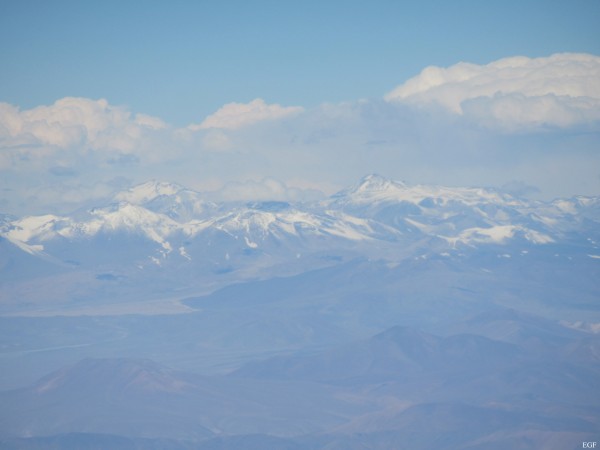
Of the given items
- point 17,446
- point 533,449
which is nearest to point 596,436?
point 533,449

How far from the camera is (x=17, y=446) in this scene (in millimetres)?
199625

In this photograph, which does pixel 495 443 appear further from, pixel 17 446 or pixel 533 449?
pixel 17 446

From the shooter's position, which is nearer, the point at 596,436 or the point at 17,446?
the point at 596,436

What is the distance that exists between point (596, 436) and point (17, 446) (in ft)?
359

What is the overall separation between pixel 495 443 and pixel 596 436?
2068 cm

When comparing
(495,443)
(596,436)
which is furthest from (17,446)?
(596,436)

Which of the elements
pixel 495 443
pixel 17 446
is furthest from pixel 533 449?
pixel 17 446

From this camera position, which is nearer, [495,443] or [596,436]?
[596,436]

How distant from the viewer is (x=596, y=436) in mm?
187125

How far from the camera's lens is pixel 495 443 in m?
200

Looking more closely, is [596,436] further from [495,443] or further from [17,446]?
[17,446]

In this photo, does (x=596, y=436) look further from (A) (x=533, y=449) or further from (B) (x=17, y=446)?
(B) (x=17, y=446)

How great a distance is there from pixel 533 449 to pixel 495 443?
9937 millimetres
